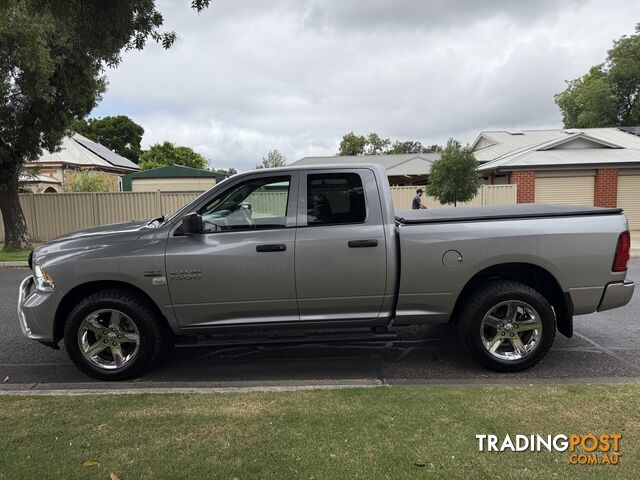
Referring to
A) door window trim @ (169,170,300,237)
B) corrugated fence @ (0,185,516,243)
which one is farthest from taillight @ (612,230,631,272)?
corrugated fence @ (0,185,516,243)

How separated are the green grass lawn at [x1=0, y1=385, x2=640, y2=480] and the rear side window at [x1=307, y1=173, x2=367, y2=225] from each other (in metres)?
1.52

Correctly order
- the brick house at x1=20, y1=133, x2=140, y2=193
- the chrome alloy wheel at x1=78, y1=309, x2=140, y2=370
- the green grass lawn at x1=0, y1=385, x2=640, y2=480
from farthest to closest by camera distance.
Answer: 1. the brick house at x1=20, y1=133, x2=140, y2=193
2. the chrome alloy wheel at x1=78, y1=309, x2=140, y2=370
3. the green grass lawn at x1=0, y1=385, x2=640, y2=480

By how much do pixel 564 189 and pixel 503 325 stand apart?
60.7 ft

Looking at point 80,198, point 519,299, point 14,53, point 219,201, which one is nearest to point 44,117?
point 14,53

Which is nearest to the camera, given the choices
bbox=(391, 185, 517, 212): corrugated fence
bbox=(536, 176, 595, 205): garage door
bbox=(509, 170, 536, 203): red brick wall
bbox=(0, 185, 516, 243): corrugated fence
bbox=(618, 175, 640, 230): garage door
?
bbox=(0, 185, 516, 243): corrugated fence

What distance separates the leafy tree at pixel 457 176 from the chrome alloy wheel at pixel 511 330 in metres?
13.7

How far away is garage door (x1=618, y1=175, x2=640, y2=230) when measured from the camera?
2056cm

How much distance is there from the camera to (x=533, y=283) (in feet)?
15.5

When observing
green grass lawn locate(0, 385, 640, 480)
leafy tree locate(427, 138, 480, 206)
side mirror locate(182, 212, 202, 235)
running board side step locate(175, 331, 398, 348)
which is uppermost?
leafy tree locate(427, 138, 480, 206)

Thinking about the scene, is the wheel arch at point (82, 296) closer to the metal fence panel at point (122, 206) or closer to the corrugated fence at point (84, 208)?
the corrugated fence at point (84, 208)

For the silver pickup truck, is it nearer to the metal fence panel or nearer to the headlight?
the headlight

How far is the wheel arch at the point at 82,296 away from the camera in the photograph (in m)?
4.39

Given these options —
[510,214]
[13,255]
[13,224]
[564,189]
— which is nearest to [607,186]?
[564,189]

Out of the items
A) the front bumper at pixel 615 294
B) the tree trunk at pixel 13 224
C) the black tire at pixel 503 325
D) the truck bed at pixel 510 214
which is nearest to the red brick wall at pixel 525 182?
the truck bed at pixel 510 214
